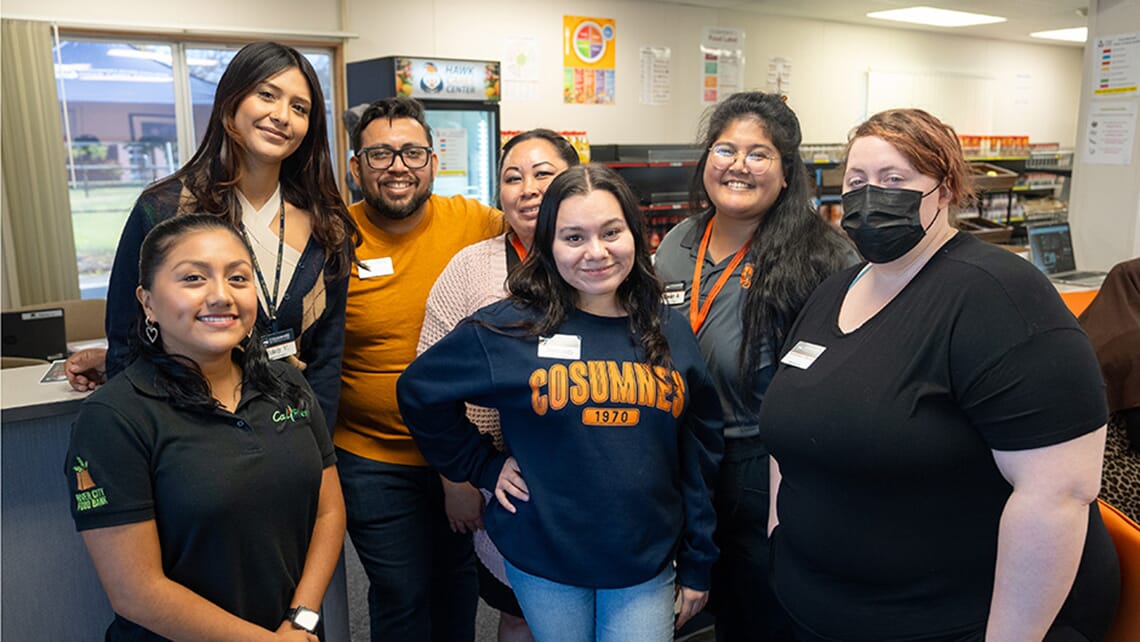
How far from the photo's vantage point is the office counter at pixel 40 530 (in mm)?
1771

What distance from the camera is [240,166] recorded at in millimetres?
1806

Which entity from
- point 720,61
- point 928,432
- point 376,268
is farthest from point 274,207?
point 720,61

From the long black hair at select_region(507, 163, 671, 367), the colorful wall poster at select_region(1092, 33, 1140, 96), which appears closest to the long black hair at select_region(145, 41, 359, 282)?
the long black hair at select_region(507, 163, 671, 367)

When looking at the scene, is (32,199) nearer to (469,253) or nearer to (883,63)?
(469,253)

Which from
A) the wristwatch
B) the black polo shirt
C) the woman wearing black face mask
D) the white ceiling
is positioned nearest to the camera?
the woman wearing black face mask

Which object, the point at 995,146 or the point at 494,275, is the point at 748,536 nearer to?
the point at 494,275

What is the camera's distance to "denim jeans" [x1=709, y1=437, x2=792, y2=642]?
1900 millimetres

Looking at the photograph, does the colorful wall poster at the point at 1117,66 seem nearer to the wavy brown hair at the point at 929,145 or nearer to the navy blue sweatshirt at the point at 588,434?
the wavy brown hair at the point at 929,145

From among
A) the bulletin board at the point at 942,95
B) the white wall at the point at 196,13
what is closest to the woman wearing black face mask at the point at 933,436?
the white wall at the point at 196,13

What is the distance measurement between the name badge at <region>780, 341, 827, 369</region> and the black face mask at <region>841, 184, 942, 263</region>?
8.3 inches

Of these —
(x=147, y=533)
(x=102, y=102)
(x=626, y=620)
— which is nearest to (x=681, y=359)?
(x=626, y=620)

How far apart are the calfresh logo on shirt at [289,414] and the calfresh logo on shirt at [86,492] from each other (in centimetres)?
31

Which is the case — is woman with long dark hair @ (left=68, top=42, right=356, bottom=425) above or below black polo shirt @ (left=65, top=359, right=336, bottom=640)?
above

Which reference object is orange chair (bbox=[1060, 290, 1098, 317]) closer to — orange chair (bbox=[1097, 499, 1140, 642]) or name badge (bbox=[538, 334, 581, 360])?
orange chair (bbox=[1097, 499, 1140, 642])
